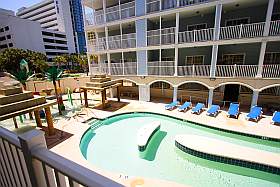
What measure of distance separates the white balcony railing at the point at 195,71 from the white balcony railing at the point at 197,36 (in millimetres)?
2539

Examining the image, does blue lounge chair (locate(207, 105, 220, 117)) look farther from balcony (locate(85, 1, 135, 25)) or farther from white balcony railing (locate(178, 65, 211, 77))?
balcony (locate(85, 1, 135, 25))

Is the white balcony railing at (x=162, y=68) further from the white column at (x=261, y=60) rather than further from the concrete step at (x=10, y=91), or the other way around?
the concrete step at (x=10, y=91)

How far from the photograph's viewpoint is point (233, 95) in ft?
54.0

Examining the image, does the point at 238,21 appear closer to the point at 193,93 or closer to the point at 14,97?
the point at 193,93

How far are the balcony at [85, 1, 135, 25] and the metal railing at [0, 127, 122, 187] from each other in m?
18.0

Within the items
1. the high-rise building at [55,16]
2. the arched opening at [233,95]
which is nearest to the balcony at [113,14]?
the arched opening at [233,95]

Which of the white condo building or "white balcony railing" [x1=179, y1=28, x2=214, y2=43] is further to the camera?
"white balcony railing" [x1=179, y1=28, x2=214, y2=43]

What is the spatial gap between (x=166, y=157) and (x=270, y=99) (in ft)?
42.8

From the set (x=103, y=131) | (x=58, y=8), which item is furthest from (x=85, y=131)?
(x=58, y=8)

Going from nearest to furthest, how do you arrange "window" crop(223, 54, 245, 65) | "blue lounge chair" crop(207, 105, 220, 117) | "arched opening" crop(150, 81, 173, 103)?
"blue lounge chair" crop(207, 105, 220, 117) < "window" crop(223, 54, 245, 65) < "arched opening" crop(150, 81, 173, 103)

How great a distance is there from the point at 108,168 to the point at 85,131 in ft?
14.2

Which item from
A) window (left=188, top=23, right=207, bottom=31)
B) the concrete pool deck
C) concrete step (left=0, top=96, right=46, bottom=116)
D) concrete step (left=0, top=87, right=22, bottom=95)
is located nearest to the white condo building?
window (left=188, top=23, right=207, bottom=31)

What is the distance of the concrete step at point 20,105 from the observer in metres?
9.13

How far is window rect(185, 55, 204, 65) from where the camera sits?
56.3ft
